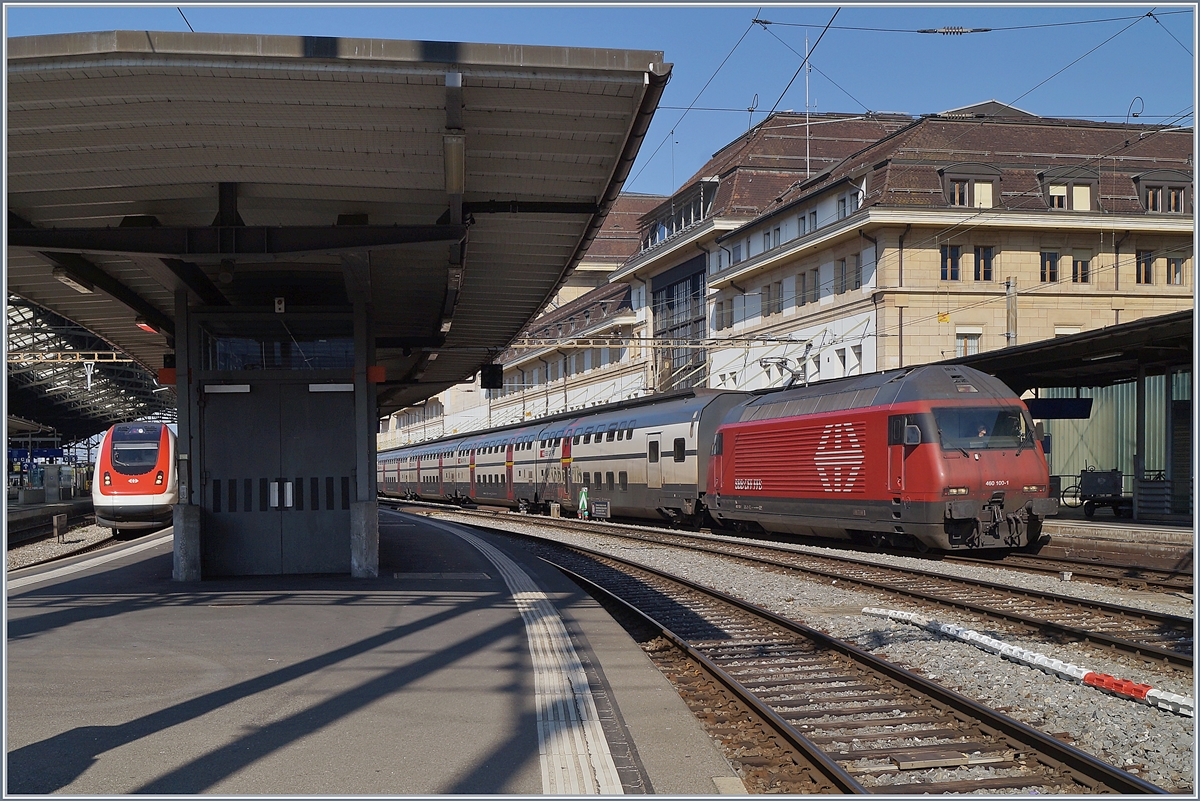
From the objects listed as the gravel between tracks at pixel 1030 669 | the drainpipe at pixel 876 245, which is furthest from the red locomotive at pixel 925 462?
the drainpipe at pixel 876 245

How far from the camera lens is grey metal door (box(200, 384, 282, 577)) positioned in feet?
43.9

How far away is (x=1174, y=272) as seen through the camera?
42.6m

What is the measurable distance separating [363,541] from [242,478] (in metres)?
1.81

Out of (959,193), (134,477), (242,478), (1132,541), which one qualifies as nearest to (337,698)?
(242,478)

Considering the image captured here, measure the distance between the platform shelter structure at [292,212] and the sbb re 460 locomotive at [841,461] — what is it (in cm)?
610

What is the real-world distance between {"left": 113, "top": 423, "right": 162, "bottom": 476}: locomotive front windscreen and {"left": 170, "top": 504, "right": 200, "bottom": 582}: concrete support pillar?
15.2 m

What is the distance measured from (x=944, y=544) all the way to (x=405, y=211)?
10.3 meters

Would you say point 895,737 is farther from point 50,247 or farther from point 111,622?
point 50,247

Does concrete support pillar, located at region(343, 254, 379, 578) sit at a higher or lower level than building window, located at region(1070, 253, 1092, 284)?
lower

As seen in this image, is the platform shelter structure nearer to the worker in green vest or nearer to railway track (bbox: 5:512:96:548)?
the worker in green vest

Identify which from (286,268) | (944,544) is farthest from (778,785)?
(944,544)

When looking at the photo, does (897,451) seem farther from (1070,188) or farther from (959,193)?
(1070,188)

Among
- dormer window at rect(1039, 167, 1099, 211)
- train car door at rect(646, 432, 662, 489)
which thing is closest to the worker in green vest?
train car door at rect(646, 432, 662, 489)

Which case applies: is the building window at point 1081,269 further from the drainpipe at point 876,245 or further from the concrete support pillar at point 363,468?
the concrete support pillar at point 363,468
